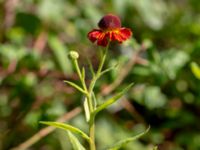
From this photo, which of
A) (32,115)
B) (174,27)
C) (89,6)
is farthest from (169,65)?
(174,27)

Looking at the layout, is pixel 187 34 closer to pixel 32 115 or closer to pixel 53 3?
pixel 53 3

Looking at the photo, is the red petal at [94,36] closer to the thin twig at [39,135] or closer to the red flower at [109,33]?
the red flower at [109,33]

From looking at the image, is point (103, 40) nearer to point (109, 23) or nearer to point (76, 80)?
point (109, 23)

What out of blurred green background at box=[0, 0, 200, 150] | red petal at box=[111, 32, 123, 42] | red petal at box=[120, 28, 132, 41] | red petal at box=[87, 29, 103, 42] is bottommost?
blurred green background at box=[0, 0, 200, 150]

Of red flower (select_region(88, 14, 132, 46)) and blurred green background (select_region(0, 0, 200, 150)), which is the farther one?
blurred green background (select_region(0, 0, 200, 150))

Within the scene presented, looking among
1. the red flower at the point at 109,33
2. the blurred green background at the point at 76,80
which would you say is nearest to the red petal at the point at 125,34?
the red flower at the point at 109,33

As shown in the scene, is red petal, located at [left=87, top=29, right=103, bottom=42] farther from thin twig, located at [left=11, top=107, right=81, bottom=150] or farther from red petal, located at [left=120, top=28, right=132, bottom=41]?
thin twig, located at [left=11, top=107, right=81, bottom=150]

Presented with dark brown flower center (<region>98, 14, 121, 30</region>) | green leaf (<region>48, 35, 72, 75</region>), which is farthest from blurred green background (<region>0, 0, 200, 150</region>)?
dark brown flower center (<region>98, 14, 121, 30</region>)

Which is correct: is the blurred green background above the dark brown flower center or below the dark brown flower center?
below
